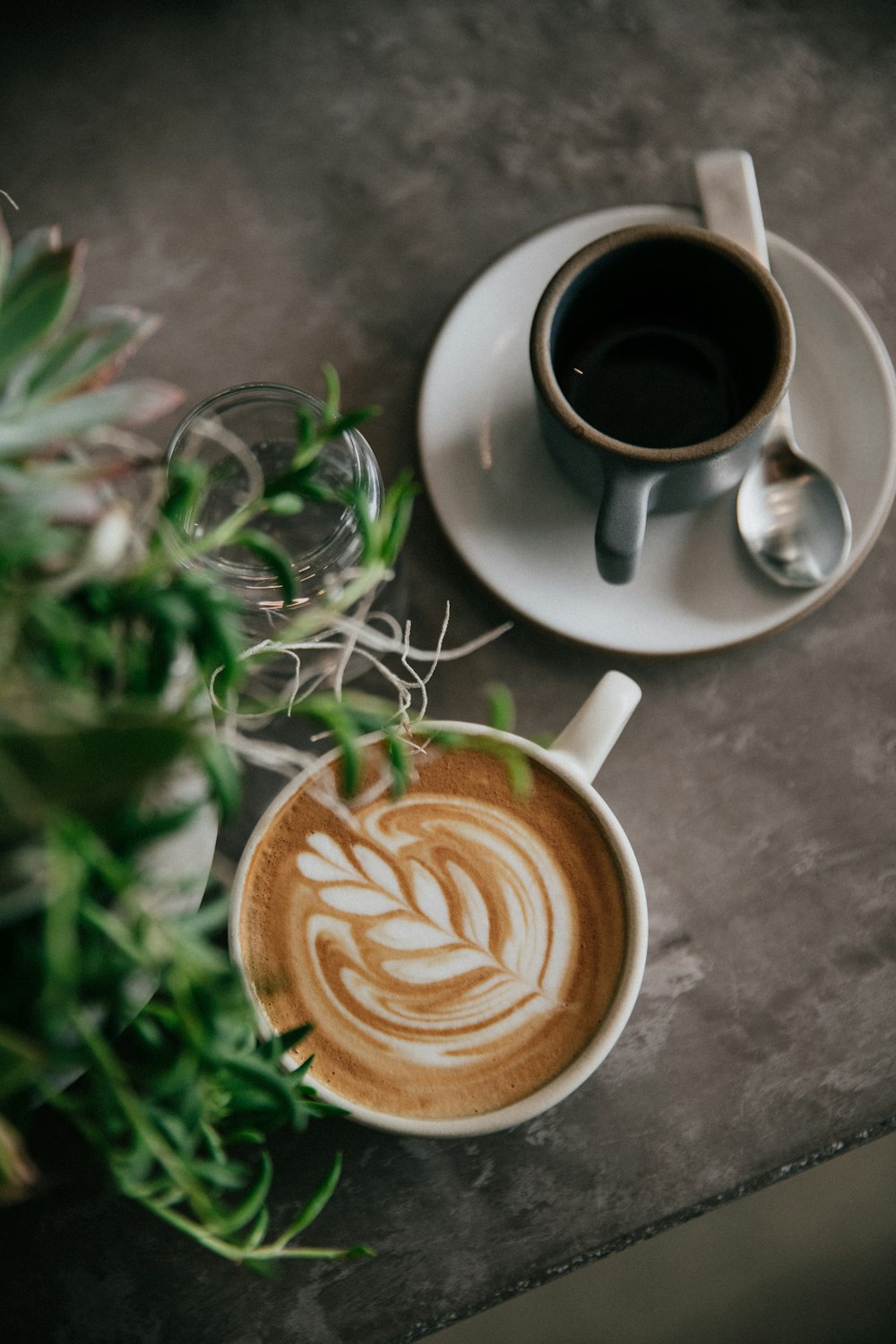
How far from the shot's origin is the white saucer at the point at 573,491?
0.61 meters

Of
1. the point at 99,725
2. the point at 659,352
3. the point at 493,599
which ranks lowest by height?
the point at 493,599

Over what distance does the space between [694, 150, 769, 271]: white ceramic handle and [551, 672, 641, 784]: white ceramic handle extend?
28 centimetres

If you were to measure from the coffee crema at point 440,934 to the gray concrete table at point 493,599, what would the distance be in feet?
0.25

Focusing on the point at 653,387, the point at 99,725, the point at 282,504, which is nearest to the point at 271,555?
the point at 282,504

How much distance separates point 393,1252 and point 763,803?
1.12 feet

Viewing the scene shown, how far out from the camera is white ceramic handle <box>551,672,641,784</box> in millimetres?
573

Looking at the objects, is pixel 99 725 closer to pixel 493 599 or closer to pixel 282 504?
pixel 282 504

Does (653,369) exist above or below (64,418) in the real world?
below

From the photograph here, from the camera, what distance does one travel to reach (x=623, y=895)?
553 millimetres

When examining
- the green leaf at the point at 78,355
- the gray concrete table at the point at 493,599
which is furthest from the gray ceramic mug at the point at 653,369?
the green leaf at the point at 78,355

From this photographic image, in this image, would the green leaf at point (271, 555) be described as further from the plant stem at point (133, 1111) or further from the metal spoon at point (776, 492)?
the metal spoon at point (776, 492)

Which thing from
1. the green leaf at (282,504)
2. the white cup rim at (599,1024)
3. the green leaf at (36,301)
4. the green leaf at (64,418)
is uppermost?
the green leaf at (36,301)

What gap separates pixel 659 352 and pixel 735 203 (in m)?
0.10

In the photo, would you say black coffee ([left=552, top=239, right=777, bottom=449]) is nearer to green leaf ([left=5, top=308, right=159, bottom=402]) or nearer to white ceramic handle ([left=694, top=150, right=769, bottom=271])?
white ceramic handle ([left=694, top=150, right=769, bottom=271])
